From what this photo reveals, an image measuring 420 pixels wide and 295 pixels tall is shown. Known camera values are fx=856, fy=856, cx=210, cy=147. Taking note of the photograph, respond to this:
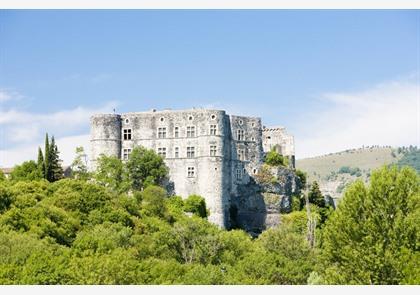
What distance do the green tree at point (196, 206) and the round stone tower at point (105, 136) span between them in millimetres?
9163

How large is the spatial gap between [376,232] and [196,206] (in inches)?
1407

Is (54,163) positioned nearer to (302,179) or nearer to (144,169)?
(144,169)

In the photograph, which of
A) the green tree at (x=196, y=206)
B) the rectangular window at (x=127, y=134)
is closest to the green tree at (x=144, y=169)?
the rectangular window at (x=127, y=134)

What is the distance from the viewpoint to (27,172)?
2859 inches

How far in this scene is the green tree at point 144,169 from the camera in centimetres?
7581

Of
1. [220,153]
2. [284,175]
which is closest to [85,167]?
[220,153]

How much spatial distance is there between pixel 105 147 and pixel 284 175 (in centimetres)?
1688

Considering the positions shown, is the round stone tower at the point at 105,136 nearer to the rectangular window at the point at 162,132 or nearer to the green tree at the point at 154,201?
the rectangular window at the point at 162,132

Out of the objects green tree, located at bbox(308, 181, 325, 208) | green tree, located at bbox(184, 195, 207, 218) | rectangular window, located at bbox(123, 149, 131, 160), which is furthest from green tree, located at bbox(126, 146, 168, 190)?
green tree, located at bbox(308, 181, 325, 208)

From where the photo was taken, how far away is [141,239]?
56500 millimetres

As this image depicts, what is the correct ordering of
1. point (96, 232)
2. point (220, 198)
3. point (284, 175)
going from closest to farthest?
point (96, 232) < point (220, 198) < point (284, 175)

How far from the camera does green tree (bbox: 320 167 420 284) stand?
3772 cm
